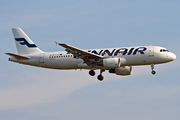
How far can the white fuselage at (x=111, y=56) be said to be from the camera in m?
50.7

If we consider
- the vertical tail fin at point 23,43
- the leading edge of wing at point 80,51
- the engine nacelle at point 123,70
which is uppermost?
the vertical tail fin at point 23,43

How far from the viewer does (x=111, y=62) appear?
50.6 m

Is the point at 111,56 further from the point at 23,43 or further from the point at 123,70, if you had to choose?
the point at 23,43

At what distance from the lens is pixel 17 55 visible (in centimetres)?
5462

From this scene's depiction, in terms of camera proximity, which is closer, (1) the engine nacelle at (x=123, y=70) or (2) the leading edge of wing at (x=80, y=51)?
(2) the leading edge of wing at (x=80, y=51)

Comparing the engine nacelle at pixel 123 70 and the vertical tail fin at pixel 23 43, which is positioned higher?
the vertical tail fin at pixel 23 43

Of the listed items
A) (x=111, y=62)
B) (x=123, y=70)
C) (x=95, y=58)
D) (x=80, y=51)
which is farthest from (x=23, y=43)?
(x=123, y=70)

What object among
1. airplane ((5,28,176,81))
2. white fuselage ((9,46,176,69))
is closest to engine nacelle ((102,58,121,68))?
airplane ((5,28,176,81))

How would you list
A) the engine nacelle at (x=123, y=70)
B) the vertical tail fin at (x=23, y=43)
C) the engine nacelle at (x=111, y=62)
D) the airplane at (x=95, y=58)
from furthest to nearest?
the vertical tail fin at (x=23, y=43) → the engine nacelle at (x=123, y=70) → the airplane at (x=95, y=58) → the engine nacelle at (x=111, y=62)

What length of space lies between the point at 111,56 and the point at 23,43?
51.6 ft

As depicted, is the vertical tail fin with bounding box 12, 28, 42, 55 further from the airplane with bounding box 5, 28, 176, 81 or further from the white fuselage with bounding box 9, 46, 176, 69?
the white fuselage with bounding box 9, 46, 176, 69

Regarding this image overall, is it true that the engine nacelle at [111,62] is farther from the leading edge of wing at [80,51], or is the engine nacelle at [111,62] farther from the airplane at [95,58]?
the leading edge of wing at [80,51]

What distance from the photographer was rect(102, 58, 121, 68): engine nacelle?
50.3m

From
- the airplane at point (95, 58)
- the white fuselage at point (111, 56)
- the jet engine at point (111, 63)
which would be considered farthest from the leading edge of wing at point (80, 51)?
the white fuselage at point (111, 56)
